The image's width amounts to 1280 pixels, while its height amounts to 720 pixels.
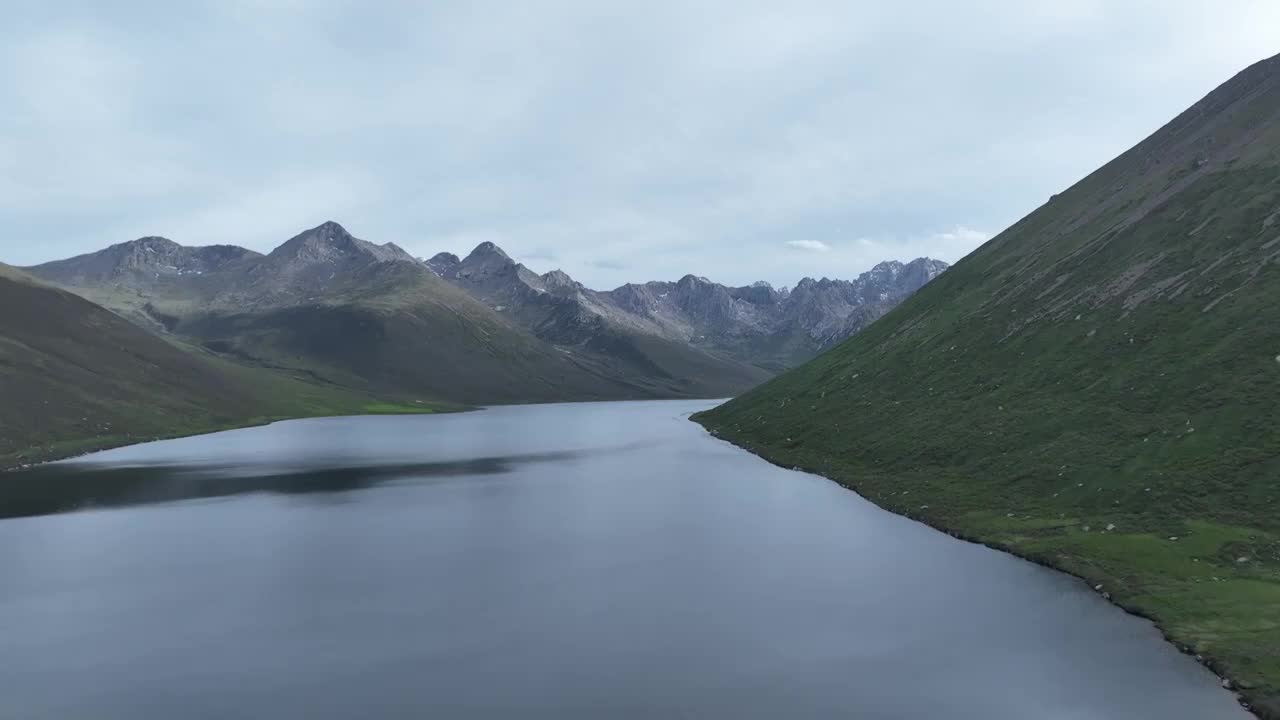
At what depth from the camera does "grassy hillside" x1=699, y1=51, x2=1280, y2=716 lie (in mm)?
51875

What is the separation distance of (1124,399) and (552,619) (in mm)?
69640

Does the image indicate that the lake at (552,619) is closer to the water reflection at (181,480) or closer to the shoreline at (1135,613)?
the shoreline at (1135,613)

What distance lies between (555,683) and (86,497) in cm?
9087

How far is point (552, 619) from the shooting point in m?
48.0

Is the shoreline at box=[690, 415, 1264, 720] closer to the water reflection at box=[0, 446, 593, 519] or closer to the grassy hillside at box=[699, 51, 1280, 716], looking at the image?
the grassy hillside at box=[699, 51, 1280, 716]

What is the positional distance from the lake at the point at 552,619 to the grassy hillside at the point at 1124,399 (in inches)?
193

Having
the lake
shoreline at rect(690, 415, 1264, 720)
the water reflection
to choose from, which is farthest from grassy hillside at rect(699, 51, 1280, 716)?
the water reflection

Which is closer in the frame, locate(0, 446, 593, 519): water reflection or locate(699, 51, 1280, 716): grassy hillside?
locate(699, 51, 1280, 716): grassy hillside

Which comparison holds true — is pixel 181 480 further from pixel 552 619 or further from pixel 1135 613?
pixel 1135 613

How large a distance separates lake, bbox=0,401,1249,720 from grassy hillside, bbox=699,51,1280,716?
4898 mm

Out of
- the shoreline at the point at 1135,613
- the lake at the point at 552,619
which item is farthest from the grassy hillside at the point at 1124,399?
the lake at the point at 552,619

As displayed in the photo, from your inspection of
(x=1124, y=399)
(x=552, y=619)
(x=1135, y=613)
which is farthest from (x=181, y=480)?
(x=1124, y=399)

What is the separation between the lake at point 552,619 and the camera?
35.7 metres

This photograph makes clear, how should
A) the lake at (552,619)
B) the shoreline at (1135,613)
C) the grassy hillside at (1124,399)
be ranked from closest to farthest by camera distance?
the shoreline at (1135,613), the lake at (552,619), the grassy hillside at (1124,399)
